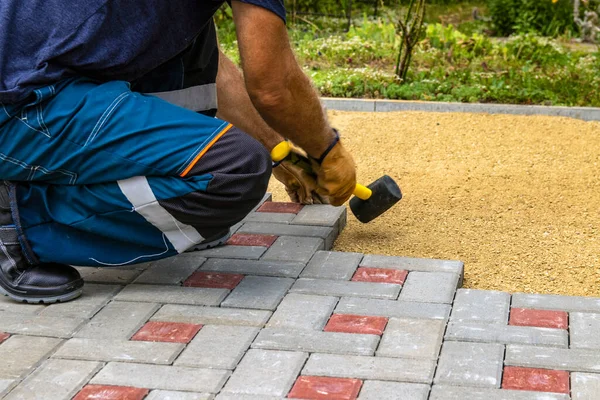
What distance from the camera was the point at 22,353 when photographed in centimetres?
262

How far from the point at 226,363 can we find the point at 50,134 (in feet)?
3.08

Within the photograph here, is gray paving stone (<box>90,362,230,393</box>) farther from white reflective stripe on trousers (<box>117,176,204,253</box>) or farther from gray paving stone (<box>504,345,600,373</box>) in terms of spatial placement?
gray paving stone (<box>504,345,600,373</box>)

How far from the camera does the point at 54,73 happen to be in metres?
2.84

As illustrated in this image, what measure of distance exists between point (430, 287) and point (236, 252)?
0.81 metres

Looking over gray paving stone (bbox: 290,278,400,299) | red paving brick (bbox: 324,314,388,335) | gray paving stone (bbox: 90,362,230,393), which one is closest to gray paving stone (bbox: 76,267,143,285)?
gray paving stone (bbox: 290,278,400,299)

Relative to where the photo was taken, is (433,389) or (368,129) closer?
(433,389)

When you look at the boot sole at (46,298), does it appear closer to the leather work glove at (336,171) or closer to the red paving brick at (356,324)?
the red paving brick at (356,324)

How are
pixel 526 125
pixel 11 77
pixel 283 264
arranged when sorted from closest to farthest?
pixel 11 77 → pixel 283 264 → pixel 526 125

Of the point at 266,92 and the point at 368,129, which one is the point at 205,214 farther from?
the point at 368,129

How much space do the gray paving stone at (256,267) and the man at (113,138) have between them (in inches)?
11.0

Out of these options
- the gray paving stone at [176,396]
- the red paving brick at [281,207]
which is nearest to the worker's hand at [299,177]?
the red paving brick at [281,207]

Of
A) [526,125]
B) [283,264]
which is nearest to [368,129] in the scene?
[526,125]

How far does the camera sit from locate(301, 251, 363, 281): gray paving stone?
321 centimetres

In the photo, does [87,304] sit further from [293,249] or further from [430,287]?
[430,287]
